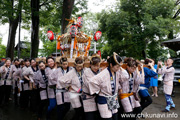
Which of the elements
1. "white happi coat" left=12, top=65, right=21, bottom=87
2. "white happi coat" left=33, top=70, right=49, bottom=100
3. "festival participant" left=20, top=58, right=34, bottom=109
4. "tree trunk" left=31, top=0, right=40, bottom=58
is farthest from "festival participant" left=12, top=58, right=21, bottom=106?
"tree trunk" left=31, top=0, right=40, bottom=58

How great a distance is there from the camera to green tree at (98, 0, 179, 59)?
38.8 feet

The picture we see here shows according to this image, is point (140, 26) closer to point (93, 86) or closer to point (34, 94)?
point (34, 94)

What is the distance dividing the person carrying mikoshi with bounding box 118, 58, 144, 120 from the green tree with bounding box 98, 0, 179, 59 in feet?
29.9

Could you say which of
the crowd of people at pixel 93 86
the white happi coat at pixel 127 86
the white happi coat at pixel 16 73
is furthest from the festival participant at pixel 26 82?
the white happi coat at pixel 127 86

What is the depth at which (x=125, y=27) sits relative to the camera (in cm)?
1308

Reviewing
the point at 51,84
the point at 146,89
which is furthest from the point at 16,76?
the point at 146,89

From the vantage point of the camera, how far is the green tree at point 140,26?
11.8 metres

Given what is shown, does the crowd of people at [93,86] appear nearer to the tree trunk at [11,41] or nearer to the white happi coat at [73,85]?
the white happi coat at [73,85]

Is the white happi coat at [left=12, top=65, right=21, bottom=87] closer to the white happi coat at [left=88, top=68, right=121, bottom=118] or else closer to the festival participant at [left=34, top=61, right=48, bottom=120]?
the festival participant at [left=34, top=61, right=48, bottom=120]

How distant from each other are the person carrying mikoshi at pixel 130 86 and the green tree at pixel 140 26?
9122mm

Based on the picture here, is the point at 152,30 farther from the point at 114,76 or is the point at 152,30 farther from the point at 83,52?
the point at 114,76

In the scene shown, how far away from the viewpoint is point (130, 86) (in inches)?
135

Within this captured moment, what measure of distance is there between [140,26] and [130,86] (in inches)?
432

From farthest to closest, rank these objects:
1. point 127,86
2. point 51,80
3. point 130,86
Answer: point 51,80 < point 130,86 < point 127,86
